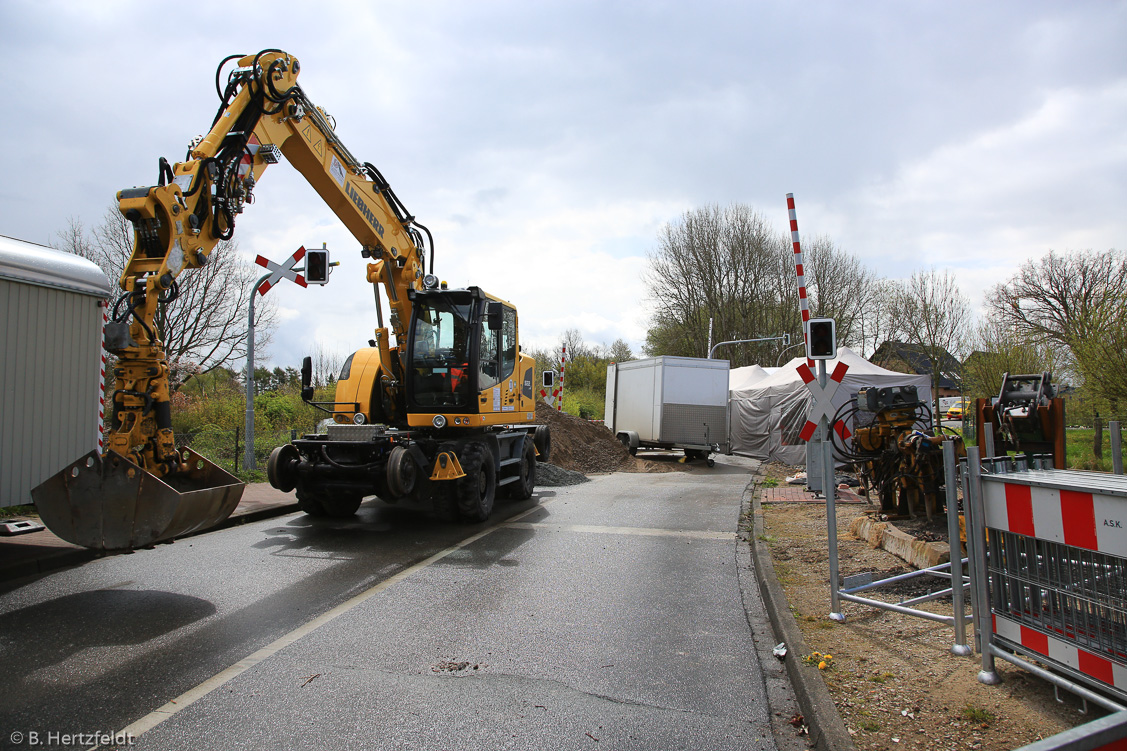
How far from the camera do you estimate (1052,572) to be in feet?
10.8

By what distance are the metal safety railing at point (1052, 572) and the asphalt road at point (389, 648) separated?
52.6 inches

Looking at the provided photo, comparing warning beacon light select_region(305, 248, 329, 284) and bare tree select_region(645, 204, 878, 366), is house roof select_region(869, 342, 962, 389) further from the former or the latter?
warning beacon light select_region(305, 248, 329, 284)

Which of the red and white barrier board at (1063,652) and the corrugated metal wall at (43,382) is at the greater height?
the corrugated metal wall at (43,382)

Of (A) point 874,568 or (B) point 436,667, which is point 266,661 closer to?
(B) point 436,667

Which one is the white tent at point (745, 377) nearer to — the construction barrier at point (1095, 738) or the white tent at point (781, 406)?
the white tent at point (781, 406)

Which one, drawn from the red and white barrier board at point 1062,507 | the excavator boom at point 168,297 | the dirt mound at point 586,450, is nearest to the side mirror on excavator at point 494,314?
the excavator boom at point 168,297

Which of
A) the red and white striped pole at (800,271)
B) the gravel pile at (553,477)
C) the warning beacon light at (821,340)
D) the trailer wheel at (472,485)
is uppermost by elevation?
the red and white striped pole at (800,271)

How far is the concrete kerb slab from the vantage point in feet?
10.3

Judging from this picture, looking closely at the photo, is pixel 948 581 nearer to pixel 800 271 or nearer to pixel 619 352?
pixel 800 271

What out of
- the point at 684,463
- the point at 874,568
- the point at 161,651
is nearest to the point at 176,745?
the point at 161,651

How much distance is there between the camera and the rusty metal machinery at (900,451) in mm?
7930

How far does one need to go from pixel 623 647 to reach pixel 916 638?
74.1 inches

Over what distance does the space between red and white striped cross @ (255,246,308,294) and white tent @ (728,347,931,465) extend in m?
14.3

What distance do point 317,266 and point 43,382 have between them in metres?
5.69
